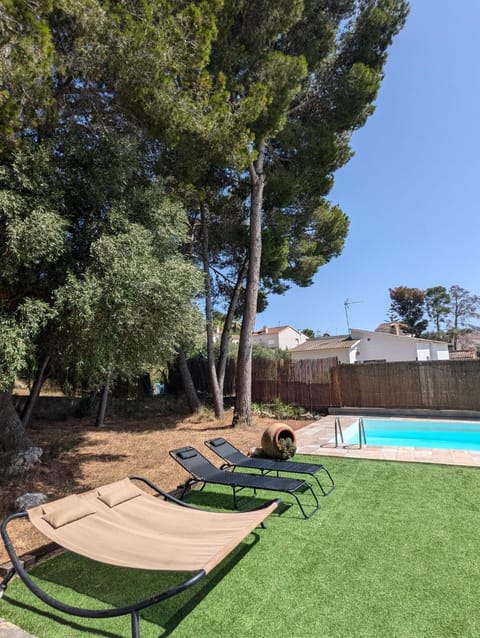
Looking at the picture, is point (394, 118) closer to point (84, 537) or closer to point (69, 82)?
point (69, 82)

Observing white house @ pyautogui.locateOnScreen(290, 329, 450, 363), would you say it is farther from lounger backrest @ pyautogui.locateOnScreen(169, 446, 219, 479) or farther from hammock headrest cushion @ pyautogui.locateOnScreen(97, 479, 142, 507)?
hammock headrest cushion @ pyautogui.locateOnScreen(97, 479, 142, 507)

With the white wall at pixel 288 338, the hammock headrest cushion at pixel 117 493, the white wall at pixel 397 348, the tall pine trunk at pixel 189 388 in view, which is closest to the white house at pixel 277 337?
the white wall at pixel 288 338

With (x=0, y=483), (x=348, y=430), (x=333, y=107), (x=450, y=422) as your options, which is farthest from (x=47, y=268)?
(x=450, y=422)

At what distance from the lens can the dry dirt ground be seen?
580 centimetres

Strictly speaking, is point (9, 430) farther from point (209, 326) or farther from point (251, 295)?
point (251, 295)

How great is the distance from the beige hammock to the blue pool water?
727 centimetres

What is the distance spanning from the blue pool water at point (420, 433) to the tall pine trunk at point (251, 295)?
3216 millimetres

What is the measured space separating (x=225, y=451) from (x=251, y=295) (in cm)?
623

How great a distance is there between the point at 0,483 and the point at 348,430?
884 centimetres

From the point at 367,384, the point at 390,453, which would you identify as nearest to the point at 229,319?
the point at 367,384

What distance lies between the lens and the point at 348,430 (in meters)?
10.8

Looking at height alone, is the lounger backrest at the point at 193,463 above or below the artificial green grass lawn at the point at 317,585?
above

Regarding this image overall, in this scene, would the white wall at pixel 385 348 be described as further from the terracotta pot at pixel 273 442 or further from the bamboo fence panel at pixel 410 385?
the terracotta pot at pixel 273 442

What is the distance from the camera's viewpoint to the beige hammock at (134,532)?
2.66m
